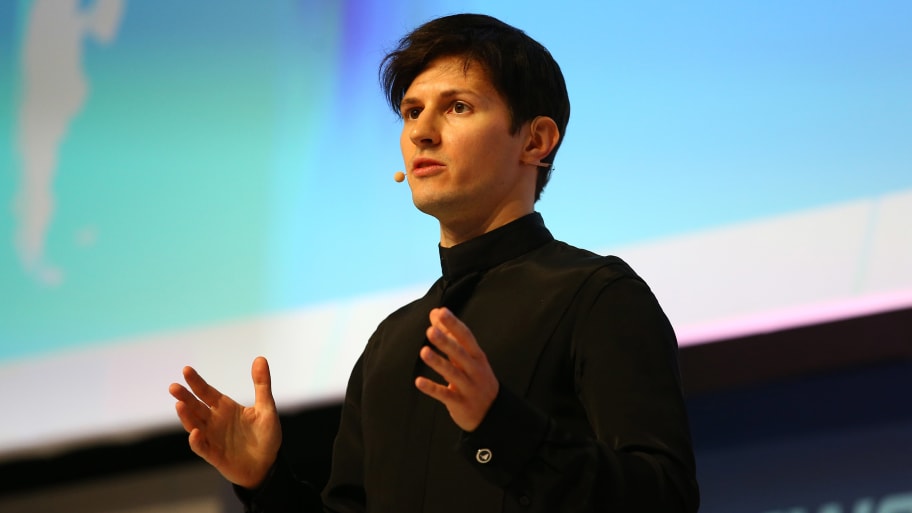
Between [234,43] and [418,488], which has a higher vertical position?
[234,43]

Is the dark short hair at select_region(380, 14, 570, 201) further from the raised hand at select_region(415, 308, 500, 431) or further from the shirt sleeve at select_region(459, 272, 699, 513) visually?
the raised hand at select_region(415, 308, 500, 431)

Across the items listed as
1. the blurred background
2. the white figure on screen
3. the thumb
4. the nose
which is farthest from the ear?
the white figure on screen

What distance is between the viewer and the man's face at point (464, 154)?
1371mm

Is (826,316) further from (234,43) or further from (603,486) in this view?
(234,43)

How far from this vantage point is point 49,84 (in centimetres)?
264

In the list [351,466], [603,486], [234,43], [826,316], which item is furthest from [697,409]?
[234,43]

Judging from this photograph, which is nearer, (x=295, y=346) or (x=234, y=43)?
(x=295, y=346)

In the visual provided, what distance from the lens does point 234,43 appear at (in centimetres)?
256

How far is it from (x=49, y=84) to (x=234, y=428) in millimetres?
1580

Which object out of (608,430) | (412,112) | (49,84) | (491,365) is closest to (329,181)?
(49,84)

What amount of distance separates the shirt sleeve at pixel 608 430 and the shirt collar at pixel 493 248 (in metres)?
0.15

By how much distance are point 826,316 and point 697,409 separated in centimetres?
33

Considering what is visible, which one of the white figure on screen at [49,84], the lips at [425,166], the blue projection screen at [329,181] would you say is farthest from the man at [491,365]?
the white figure on screen at [49,84]

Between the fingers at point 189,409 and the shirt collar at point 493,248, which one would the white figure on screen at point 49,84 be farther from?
the shirt collar at point 493,248
